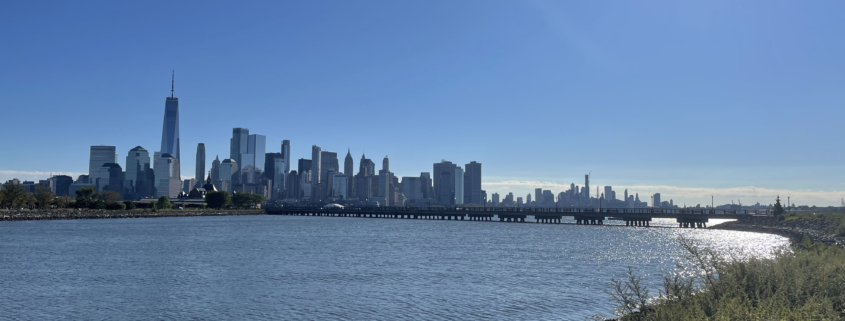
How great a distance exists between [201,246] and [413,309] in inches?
1921

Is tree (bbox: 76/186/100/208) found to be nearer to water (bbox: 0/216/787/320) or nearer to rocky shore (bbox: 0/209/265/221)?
rocky shore (bbox: 0/209/265/221)

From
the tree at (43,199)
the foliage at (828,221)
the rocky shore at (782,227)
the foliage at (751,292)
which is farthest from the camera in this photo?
the tree at (43,199)

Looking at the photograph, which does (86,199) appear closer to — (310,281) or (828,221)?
(310,281)

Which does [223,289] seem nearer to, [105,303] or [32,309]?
[105,303]

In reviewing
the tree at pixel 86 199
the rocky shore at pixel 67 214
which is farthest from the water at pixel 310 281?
the tree at pixel 86 199

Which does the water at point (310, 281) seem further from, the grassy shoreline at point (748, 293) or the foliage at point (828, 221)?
the foliage at point (828, 221)

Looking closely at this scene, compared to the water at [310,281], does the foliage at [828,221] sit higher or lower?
higher

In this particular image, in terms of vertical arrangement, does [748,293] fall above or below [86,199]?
below

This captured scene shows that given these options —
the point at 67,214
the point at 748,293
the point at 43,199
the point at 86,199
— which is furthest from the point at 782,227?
the point at 86,199

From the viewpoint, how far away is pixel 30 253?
58.3 meters

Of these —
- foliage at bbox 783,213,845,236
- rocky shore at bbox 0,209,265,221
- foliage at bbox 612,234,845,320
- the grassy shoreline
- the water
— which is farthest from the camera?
rocky shore at bbox 0,209,265,221

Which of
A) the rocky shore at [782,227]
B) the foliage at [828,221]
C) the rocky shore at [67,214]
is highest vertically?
the foliage at [828,221]

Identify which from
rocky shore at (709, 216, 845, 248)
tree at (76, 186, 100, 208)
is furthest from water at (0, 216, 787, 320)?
tree at (76, 186, 100, 208)

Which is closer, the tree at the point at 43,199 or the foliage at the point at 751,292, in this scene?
the foliage at the point at 751,292
